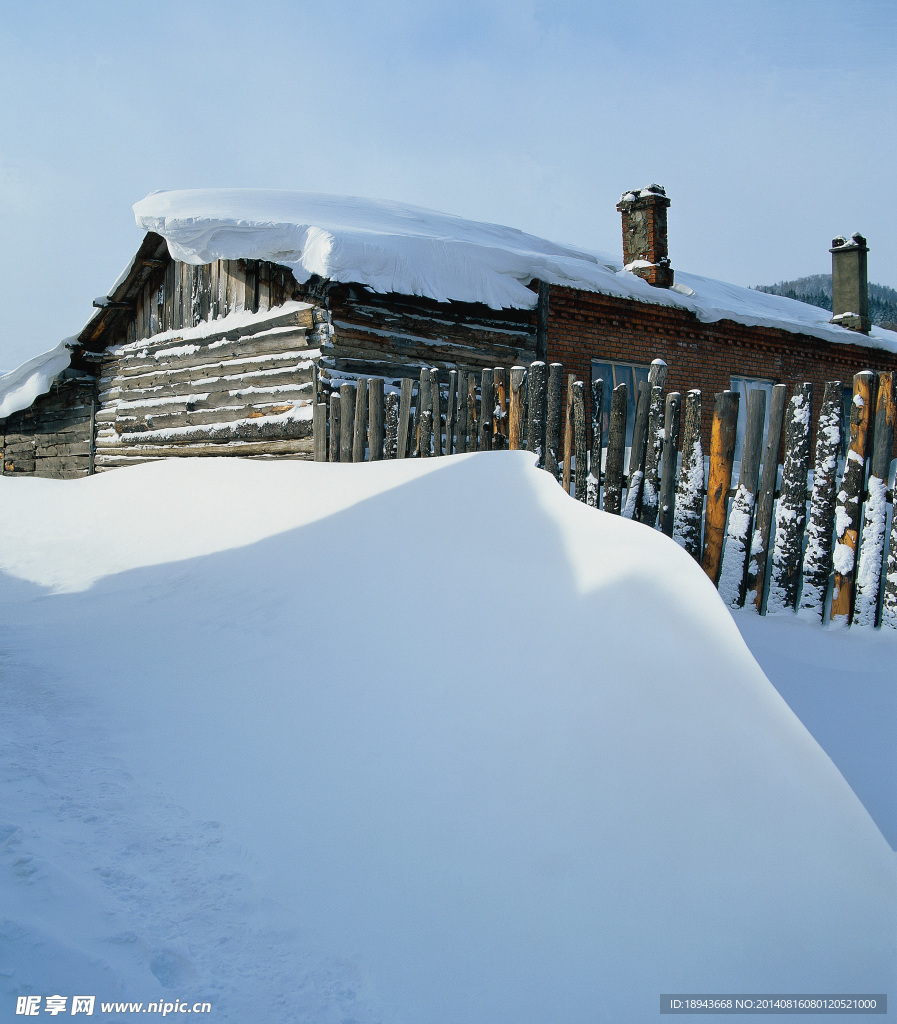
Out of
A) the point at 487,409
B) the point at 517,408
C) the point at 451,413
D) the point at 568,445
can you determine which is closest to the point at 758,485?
the point at 568,445

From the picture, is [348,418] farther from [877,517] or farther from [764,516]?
[877,517]

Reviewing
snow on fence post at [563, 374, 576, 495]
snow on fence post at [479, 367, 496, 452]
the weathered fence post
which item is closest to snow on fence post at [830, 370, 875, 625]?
A: the weathered fence post

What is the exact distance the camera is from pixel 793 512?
341cm

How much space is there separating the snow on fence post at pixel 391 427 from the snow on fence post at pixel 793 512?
9.69 ft

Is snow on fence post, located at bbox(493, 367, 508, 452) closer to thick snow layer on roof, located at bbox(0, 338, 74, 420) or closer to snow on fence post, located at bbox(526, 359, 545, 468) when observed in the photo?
snow on fence post, located at bbox(526, 359, 545, 468)

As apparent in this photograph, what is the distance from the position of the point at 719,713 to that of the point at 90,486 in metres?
8.39

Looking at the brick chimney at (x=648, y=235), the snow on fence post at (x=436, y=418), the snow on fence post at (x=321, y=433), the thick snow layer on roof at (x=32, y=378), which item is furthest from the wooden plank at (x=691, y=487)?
the thick snow layer on roof at (x=32, y=378)

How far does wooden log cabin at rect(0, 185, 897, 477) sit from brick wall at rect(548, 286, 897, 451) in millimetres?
31

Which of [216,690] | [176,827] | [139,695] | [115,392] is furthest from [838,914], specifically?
[115,392]

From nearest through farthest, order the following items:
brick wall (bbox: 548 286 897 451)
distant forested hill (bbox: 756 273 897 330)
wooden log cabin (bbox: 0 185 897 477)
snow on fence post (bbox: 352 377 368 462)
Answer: snow on fence post (bbox: 352 377 368 462), wooden log cabin (bbox: 0 185 897 477), brick wall (bbox: 548 286 897 451), distant forested hill (bbox: 756 273 897 330)

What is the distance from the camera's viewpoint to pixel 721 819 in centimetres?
172

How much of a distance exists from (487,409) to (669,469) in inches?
61.5

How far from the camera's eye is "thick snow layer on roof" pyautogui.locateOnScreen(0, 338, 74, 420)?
1136 centimetres

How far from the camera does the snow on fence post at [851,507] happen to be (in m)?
3.26
